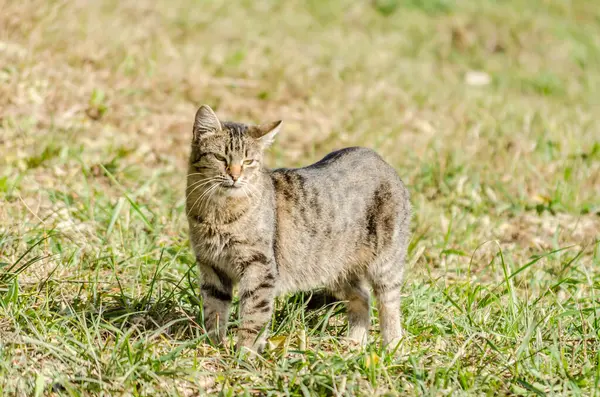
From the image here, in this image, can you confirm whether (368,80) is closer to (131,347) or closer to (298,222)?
(298,222)

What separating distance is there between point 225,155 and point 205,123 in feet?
0.70

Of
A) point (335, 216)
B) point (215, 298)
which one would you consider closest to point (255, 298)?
point (215, 298)

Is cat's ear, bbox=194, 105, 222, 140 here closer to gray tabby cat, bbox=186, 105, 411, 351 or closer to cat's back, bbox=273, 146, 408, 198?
gray tabby cat, bbox=186, 105, 411, 351

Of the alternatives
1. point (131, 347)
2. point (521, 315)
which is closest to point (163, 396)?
point (131, 347)

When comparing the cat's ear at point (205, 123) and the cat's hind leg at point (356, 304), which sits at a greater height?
the cat's ear at point (205, 123)

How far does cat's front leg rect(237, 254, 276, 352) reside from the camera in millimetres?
3715

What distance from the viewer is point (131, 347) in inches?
131

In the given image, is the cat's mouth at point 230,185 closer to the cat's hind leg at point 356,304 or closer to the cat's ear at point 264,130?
the cat's ear at point 264,130

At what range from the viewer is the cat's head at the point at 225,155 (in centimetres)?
389

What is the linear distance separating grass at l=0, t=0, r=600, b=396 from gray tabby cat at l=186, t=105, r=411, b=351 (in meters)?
0.16

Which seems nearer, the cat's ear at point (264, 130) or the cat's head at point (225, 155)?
the cat's head at point (225, 155)

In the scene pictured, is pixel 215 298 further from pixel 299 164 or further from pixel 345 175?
pixel 299 164

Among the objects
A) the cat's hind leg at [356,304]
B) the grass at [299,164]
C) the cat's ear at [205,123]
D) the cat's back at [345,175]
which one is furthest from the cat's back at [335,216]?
the cat's ear at [205,123]

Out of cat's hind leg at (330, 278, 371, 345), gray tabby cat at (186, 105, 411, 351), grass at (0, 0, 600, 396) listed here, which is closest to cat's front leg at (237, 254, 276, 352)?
gray tabby cat at (186, 105, 411, 351)
